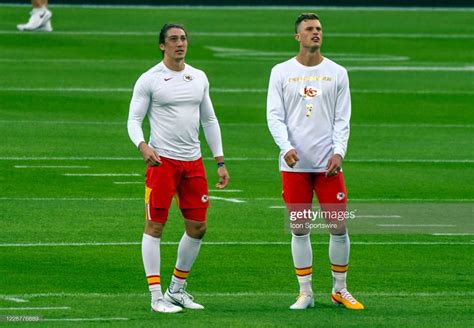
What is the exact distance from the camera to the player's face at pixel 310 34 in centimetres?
1178

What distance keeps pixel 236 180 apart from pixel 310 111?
761cm

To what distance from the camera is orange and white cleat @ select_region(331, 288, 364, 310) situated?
1185 cm

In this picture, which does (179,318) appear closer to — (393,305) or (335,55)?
(393,305)

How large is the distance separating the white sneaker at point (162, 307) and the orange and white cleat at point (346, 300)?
1213 mm

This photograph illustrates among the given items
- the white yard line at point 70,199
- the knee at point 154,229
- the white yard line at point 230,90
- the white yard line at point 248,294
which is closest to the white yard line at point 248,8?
the white yard line at point 230,90

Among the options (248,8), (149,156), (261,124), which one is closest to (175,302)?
(149,156)

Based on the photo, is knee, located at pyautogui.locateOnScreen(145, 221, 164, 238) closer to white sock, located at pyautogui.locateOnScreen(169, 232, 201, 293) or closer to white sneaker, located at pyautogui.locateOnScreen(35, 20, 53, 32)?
white sock, located at pyautogui.locateOnScreen(169, 232, 201, 293)

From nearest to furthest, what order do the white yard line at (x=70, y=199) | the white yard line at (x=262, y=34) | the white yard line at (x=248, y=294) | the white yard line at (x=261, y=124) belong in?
the white yard line at (x=248, y=294) → the white yard line at (x=70, y=199) → the white yard line at (x=261, y=124) → the white yard line at (x=262, y=34)

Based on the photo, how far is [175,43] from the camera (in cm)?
1173

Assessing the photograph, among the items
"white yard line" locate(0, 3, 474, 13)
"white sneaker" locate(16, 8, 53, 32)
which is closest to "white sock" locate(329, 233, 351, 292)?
"white sneaker" locate(16, 8, 53, 32)

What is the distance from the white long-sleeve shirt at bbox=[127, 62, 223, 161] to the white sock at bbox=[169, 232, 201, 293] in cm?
62

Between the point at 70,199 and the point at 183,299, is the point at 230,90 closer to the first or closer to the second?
the point at 70,199

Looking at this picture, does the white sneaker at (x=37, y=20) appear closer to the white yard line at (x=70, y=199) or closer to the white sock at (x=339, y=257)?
the white yard line at (x=70, y=199)

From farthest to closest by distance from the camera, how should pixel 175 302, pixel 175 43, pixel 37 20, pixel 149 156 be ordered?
pixel 37 20
pixel 175 302
pixel 175 43
pixel 149 156
